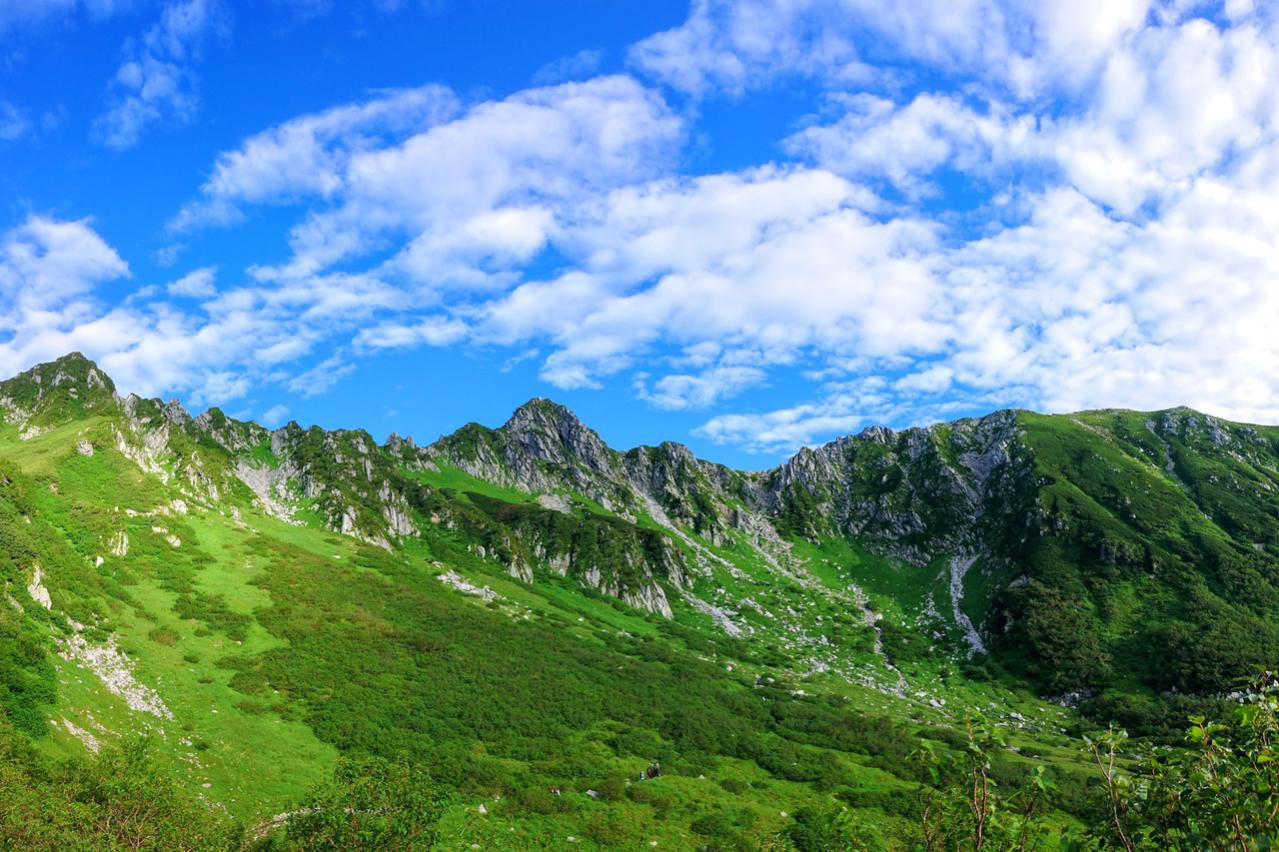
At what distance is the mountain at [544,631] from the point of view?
166ft

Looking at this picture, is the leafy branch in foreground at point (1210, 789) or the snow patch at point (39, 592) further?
the snow patch at point (39, 592)

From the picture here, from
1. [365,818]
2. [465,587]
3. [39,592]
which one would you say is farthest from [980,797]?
[465,587]

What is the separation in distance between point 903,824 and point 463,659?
47.6m

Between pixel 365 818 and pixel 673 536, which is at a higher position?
pixel 673 536

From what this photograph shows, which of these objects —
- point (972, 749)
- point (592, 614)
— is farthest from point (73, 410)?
point (972, 749)

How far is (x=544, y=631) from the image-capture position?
9825 cm

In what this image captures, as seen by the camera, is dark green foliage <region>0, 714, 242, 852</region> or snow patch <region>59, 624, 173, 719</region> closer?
dark green foliage <region>0, 714, 242, 852</region>

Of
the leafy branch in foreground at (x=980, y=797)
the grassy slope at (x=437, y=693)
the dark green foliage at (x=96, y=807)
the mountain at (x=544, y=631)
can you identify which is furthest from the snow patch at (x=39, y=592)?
the leafy branch in foreground at (x=980, y=797)

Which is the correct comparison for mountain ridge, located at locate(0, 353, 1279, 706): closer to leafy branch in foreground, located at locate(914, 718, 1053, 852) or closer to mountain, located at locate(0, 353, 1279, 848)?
mountain, located at locate(0, 353, 1279, 848)

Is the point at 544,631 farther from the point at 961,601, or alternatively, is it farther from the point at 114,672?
the point at 961,601

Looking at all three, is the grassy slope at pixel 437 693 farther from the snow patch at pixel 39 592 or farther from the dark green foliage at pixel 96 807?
the dark green foliage at pixel 96 807

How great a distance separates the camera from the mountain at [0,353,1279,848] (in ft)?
166

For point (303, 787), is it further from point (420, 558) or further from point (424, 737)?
point (420, 558)

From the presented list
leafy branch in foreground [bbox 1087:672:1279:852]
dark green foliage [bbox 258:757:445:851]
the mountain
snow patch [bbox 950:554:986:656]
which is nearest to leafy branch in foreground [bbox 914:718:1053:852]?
leafy branch in foreground [bbox 1087:672:1279:852]
